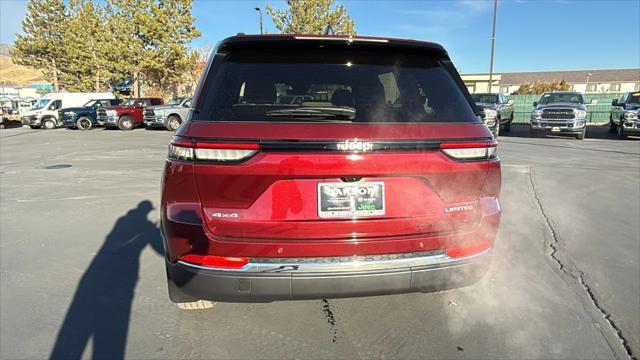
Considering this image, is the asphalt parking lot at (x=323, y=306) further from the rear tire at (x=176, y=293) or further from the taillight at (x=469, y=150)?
the taillight at (x=469, y=150)

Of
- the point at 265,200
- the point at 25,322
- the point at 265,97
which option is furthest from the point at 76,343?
the point at 265,97

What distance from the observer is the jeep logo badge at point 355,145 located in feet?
6.76

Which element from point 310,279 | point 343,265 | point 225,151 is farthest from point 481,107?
point 225,151

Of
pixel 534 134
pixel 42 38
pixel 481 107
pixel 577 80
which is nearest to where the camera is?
pixel 481 107

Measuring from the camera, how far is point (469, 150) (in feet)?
7.36

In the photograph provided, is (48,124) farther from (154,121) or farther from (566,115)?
(566,115)

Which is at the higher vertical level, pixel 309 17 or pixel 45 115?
pixel 309 17

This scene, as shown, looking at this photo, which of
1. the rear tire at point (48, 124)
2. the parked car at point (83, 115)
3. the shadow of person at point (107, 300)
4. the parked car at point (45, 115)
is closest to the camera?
the shadow of person at point (107, 300)

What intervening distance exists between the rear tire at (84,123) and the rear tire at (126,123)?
2326 millimetres

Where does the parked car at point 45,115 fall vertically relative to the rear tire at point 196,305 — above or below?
above

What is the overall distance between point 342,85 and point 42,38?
47.1 m

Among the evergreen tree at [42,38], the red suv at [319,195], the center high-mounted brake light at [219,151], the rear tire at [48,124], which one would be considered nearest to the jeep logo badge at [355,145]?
the red suv at [319,195]

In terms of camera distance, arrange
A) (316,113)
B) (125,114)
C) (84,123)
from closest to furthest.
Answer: (316,113) → (125,114) → (84,123)

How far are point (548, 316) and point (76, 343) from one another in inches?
125
